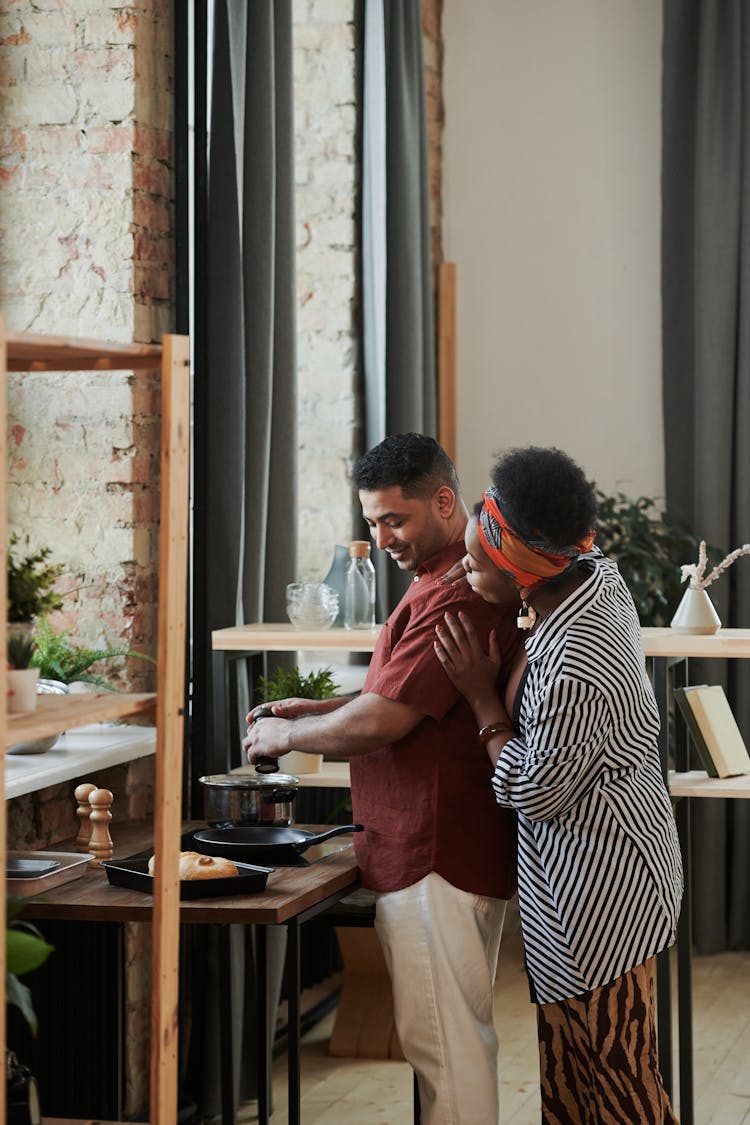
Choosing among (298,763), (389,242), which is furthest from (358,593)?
(389,242)

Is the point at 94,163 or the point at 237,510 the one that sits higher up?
the point at 94,163

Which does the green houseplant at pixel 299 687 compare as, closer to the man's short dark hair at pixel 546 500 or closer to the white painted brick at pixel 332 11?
the man's short dark hair at pixel 546 500

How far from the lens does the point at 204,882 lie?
7.97 ft

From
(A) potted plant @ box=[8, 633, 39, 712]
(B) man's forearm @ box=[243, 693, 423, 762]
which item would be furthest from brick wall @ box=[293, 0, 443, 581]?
(A) potted plant @ box=[8, 633, 39, 712]

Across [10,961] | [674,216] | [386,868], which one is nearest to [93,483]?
[386,868]

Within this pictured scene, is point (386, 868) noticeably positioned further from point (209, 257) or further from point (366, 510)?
point (209, 257)

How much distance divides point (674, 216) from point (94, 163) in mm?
2373

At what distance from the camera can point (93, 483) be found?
10.7 ft

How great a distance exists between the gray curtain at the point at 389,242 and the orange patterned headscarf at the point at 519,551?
6.61 ft

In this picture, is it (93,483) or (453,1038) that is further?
(93,483)

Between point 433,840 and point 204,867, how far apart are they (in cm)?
40

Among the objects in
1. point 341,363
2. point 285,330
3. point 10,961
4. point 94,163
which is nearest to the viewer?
point 10,961

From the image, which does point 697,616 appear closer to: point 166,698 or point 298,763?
point 298,763

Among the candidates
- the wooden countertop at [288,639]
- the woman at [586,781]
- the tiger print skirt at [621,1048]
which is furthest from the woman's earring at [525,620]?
the wooden countertop at [288,639]
